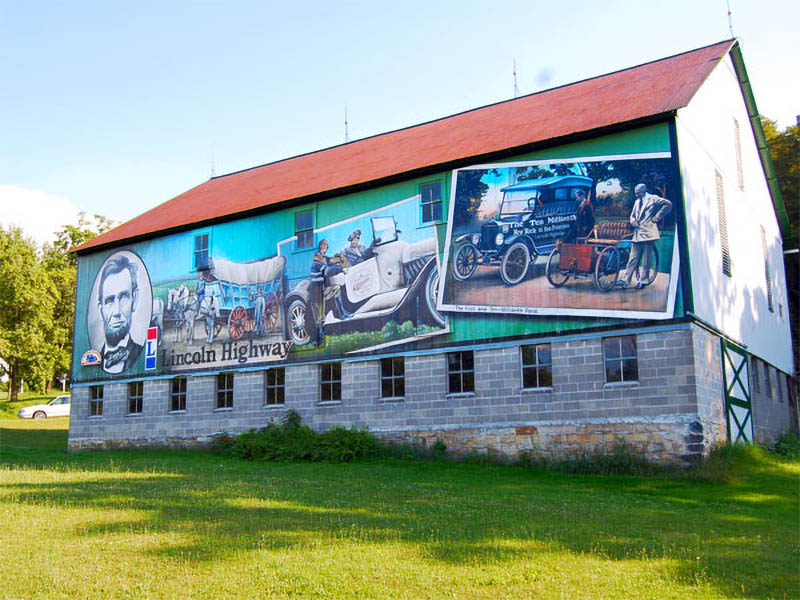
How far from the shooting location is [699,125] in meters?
23.4

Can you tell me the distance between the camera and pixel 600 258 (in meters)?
21.0

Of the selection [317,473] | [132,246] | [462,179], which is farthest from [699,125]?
[132,246]

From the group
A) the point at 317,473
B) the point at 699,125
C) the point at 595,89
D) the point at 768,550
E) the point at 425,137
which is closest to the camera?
the point at 768,550

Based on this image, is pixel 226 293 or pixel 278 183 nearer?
pixel 226 293

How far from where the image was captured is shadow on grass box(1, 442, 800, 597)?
1104 cm

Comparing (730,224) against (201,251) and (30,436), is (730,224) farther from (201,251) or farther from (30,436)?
(30,436)

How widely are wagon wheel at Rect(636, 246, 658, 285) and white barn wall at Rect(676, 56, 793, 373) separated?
0.91 metres

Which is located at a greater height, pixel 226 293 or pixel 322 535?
pixel 226 293

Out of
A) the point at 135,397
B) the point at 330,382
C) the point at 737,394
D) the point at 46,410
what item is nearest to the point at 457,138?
the point at 330,382

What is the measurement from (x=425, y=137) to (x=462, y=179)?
6.28 metres

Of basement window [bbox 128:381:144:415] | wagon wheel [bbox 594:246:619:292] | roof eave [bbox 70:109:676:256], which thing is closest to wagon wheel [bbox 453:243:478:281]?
roof eave [bbox 70:109:676:256]

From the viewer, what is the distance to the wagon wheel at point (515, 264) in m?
22.1

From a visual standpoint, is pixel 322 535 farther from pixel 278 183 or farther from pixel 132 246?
pixel 132 246

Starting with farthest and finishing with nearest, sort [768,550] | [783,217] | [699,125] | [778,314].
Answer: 1. [783,217]
2. [778,314]
3. [699,125]
4. [768,550]
